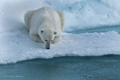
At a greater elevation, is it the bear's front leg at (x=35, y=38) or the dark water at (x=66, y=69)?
the bear's front leg at (x=35, y=38)

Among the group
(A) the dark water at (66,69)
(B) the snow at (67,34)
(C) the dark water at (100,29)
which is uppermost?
(B) the snow at (67,34)

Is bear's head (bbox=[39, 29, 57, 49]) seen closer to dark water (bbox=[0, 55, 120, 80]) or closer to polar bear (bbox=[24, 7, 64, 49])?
polar bear (bbox=[24, 7, 64, 49])

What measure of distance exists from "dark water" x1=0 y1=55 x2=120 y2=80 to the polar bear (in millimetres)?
647

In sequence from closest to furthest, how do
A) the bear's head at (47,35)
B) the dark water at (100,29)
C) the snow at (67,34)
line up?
the snow at (67,34) → the bear's head at (47,35) → the dark water at (100,29)

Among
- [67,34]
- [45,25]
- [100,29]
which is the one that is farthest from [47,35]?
[100,29]

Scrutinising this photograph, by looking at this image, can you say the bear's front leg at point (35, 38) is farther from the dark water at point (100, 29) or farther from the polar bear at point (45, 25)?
the dark water at point (100, 29)

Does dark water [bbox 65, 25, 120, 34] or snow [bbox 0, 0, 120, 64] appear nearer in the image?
snow [bbox 0, 0, 120, 64]

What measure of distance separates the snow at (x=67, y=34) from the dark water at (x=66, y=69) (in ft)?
0.47

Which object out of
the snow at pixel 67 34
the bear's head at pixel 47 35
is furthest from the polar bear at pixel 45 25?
the snow at pixel 67 34

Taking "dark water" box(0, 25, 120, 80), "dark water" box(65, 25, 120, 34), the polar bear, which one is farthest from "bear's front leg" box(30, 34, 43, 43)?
"dark water" box(65, 25, 120, 34)

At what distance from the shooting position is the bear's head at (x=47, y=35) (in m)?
6.64

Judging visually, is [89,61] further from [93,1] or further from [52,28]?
[93,1]

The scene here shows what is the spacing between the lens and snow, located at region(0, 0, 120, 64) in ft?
20.8

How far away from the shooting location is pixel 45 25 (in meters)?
6.97
